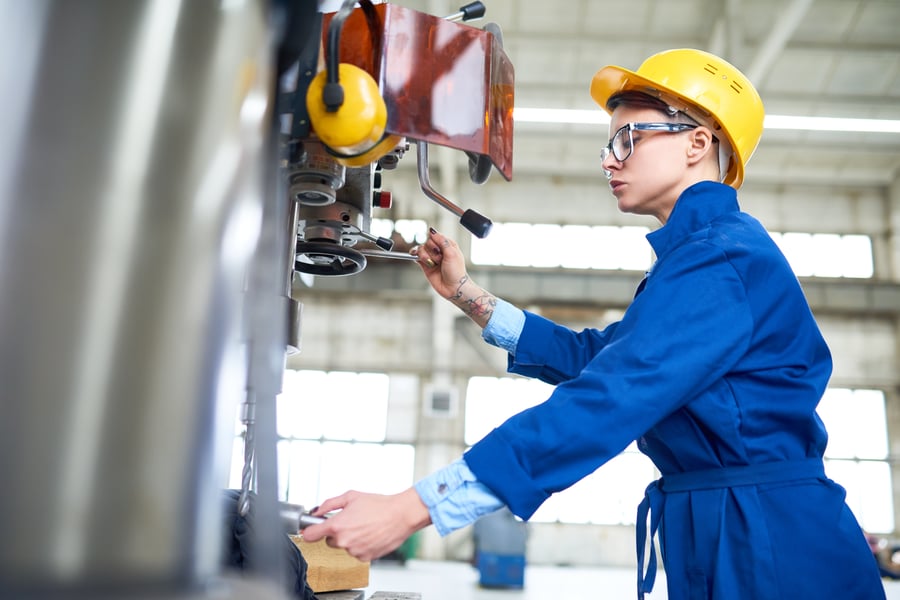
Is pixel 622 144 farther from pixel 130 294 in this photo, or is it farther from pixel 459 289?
pixel 130 294

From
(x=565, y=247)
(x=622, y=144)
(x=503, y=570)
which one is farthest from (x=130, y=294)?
(x=565, y=247)

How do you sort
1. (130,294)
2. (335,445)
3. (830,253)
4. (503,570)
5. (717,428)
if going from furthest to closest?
(830,253) < (335,445) < (503,570) < (717,428) < (130,294)

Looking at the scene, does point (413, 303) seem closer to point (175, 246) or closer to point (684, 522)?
point (684, 522)

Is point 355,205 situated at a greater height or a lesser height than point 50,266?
greater

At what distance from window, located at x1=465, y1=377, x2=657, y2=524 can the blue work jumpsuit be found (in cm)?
812

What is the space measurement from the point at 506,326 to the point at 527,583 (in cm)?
595

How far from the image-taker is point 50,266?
0.40 meters

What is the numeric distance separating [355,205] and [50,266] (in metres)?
0.77

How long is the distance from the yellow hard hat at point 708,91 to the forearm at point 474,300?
552mm

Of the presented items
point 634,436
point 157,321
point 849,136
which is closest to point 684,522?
point 634,436

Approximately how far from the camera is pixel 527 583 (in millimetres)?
6969

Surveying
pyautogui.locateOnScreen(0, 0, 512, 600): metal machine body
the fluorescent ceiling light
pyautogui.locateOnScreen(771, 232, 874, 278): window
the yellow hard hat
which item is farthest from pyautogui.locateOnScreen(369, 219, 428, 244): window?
pyautogui.locateOnScreen(0, 0, 512, 600): metal machine body

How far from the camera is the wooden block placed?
1.52m

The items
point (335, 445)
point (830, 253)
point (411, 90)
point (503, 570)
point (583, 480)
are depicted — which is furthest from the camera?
point (830, 253)
